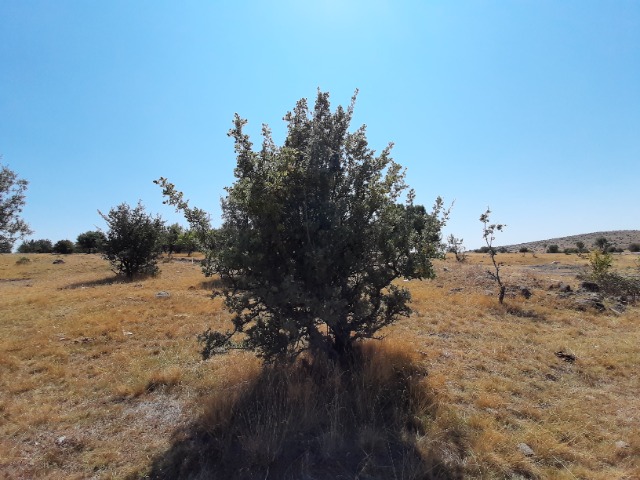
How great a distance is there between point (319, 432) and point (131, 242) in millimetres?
19754

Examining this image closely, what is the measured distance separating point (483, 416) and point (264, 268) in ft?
11.6

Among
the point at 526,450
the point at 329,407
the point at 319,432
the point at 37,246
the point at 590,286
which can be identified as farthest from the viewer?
the point at 37,246

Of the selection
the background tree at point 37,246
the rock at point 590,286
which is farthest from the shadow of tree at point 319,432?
the background tree at point 37,246

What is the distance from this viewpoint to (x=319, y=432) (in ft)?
14.3

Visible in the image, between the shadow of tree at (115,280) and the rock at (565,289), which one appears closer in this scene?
the rock at (565,289)

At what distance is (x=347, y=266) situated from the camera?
207 inches

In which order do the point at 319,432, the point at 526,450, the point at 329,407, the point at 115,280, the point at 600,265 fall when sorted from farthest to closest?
the point at 115,280 < the point at 600,265 < the point at 329,407 < the point at 319,432 < the point at 526,450

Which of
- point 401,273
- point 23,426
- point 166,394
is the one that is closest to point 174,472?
point 166,394

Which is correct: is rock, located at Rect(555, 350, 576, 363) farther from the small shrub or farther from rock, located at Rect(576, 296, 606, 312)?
the small shrub

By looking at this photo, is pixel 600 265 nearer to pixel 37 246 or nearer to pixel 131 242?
pixel 131 242

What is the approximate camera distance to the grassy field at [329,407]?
13.0 feet

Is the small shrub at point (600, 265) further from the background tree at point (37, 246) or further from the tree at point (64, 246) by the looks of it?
the background tree at point (37, 246)

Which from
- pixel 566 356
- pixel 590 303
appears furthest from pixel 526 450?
pixel 590 303

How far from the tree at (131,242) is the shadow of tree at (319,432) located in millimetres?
17978
